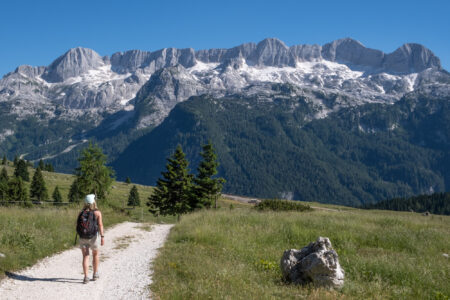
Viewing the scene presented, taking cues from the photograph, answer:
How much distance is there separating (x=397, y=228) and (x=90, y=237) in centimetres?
1756

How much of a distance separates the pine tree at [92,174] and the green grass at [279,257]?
32.9 m

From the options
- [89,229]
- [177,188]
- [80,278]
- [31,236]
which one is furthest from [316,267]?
[177,188]

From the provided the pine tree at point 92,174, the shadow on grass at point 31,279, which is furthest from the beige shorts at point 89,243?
the pine tree at point 92,174

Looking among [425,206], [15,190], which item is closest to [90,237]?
[15,190]

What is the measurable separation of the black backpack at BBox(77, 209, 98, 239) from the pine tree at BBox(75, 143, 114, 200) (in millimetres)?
39101

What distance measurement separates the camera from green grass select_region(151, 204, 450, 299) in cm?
981

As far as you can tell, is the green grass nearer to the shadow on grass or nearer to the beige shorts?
the beige shorts

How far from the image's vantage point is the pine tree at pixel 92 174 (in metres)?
49.4

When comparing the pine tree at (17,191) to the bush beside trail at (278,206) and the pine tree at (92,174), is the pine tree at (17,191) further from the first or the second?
the bush beside trail at (278,206)

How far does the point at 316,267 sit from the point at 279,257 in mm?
4237

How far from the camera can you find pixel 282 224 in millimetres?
20594

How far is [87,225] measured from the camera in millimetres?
11312

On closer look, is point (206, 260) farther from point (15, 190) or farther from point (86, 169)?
point (15, 190)

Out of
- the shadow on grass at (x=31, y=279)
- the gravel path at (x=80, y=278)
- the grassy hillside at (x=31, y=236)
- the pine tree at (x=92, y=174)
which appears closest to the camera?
the gravel path at (x=80, y=278)
